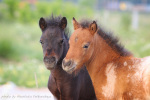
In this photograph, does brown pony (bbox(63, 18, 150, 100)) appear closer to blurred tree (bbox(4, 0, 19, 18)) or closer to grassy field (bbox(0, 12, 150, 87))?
grassy field (bbox(0, 12, 150, 87))

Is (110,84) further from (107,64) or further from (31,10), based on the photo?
(31,10)

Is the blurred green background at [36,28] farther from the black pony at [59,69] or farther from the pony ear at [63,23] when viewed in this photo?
the pony ear at [63,23]

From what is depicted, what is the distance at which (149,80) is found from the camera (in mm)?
3363

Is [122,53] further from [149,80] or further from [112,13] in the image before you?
[112,13]

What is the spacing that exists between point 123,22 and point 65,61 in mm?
19797

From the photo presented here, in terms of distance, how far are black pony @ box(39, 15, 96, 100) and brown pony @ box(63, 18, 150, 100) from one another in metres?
0.64

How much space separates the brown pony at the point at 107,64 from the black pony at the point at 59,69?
2.11 feet

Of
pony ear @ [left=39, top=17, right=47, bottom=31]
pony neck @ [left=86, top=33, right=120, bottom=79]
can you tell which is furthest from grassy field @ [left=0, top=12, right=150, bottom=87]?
pony neck @ [left=86, top=33, right=120, bottom=79]

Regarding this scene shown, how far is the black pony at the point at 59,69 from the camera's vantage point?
4309mm

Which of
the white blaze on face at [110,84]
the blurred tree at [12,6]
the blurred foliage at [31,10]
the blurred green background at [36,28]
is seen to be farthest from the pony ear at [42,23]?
the blurred tree at [12,6]

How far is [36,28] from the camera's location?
21.2 m

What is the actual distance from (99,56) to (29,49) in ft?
46.0

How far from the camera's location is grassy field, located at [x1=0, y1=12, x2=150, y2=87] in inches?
388

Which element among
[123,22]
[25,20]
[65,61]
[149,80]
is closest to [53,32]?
[65,61]
